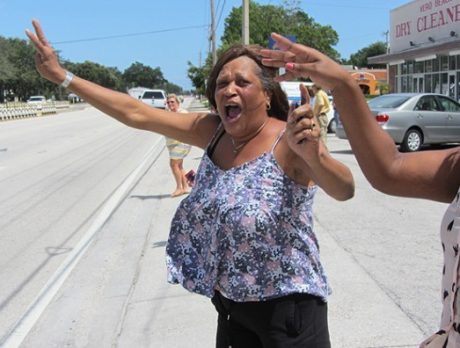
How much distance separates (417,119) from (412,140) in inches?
21.9

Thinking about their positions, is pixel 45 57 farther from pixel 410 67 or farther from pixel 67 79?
pixel 410 67

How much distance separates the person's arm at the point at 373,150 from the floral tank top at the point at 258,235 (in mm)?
474

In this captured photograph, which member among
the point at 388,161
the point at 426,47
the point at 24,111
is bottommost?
the point at 24,111

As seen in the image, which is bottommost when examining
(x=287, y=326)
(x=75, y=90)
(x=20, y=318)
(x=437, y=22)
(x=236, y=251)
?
(x=20, y=318)

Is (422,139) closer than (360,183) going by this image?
No

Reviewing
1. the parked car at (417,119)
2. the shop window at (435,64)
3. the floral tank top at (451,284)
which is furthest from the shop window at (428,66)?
the floral tank top at (451,284)

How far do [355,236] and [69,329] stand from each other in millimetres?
3562

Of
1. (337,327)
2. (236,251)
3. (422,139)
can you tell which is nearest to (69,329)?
(337,327)

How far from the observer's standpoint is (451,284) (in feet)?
5.05

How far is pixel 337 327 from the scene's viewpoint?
429 centimetres

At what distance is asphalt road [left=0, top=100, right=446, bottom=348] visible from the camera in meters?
4.38

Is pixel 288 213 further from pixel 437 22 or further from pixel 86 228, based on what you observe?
pixel 437 22

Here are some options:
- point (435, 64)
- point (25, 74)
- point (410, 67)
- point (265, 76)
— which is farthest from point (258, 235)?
point (25, 74)

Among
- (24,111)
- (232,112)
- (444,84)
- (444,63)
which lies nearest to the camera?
(232,112)
